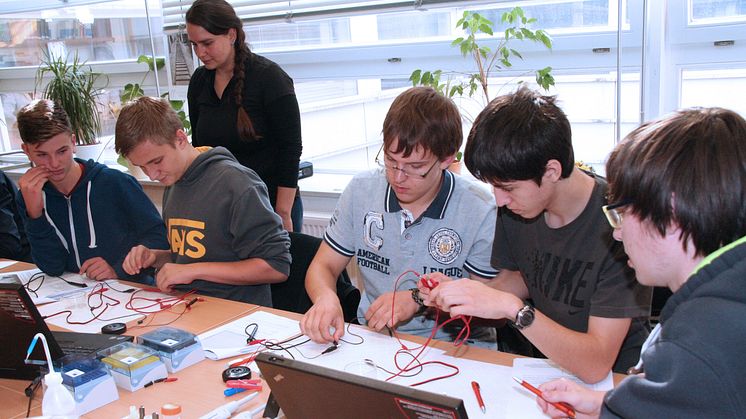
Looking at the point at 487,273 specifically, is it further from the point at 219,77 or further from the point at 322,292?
the point at 219,77

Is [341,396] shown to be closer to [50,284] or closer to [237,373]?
[237,373]

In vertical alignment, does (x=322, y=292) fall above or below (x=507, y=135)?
below

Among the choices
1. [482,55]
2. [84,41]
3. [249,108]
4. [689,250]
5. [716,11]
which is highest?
[84,41]

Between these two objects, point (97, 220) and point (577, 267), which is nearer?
point (577, 267)

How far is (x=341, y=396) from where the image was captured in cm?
99

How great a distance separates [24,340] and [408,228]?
0.99m

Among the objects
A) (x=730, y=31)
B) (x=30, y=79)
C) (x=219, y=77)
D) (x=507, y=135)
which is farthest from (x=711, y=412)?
(x=30, y=79)

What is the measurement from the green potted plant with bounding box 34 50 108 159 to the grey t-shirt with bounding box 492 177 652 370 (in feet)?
10.6

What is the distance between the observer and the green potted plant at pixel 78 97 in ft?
13.1

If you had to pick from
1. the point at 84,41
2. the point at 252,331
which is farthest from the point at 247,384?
the point at 84,41

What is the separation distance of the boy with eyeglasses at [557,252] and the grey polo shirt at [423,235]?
234mm

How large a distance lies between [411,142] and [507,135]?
0.35 meters

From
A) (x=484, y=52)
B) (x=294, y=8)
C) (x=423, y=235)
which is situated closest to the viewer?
(x=423, y=235)

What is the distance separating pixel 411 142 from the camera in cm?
169
